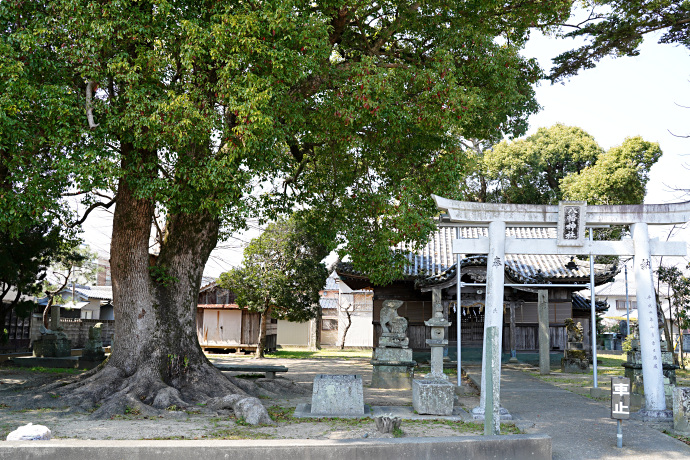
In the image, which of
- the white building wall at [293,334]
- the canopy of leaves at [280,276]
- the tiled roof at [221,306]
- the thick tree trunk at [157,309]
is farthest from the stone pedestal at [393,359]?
the white building wall at [293,334]

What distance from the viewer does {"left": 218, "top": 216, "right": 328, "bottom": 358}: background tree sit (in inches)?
988

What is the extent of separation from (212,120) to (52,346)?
639 inches

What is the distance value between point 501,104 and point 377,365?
725 cm

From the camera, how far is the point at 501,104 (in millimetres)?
12453

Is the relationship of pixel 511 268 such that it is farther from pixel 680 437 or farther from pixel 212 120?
pixel 212 120

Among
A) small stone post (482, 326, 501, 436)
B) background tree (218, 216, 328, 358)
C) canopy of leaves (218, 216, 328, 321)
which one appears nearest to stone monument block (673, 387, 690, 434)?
small stone post (482, 326, 501, 436)

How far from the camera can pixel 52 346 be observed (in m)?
21.5

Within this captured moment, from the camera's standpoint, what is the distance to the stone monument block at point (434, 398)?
9.57 meters

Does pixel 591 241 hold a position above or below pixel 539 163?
below

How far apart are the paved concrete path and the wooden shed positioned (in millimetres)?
17792

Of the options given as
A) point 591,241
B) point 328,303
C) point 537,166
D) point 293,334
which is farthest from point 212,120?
point 328,303

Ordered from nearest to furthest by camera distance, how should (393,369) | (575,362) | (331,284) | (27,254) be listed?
(393,369)
(27,254)
(575,362)
(331,284)

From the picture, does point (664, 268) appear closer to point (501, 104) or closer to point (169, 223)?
point (501, 104)

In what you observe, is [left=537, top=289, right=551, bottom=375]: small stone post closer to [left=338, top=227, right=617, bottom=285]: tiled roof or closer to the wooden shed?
[left=338, top=227, right=617, bottom=285]: tiled roof
